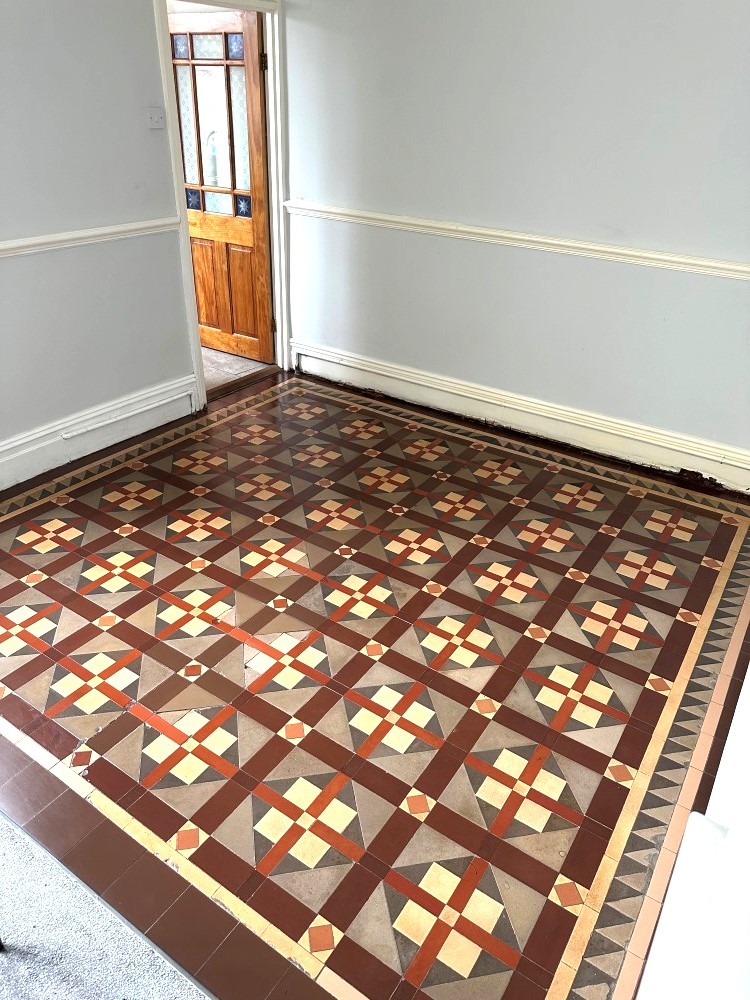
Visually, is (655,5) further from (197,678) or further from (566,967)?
(566,967)

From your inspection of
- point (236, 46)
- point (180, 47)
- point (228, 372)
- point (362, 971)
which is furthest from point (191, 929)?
point (180, 47)

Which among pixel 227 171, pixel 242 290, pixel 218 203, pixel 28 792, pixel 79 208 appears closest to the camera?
pixel 28 792

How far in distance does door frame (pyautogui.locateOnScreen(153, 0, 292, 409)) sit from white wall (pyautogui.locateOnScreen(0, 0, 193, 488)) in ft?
0.17

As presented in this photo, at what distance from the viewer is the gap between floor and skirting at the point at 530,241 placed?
3.47 meters

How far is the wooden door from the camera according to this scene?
4.40 m

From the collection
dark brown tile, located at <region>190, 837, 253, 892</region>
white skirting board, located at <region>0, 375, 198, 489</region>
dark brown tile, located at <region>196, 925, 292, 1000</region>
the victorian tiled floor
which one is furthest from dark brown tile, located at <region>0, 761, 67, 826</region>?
white skirting board, located at <region>0, 375, 198, 489</region>

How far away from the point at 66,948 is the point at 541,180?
3.65m

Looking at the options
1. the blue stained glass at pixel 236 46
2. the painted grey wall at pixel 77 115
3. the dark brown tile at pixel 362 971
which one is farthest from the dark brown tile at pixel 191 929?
the blue stained glass at pixel 236 46

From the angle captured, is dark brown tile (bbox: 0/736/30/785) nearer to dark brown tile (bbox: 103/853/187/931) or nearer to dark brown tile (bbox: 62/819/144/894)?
dark brown tile (bbox: 62/819/144/894)

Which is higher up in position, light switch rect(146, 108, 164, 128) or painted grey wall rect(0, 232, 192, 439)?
light switch rect(146, 108, 164, 128)

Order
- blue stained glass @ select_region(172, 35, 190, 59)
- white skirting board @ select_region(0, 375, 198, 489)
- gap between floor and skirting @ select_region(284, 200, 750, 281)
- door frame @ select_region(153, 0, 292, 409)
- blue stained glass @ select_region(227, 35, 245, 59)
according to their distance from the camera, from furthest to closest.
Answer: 1. blue stained glass @ select_region(172, 35, 190, 59)
2. blue stained glass @ select_region(227, 35, 245, 59)
3. door frame @ select_region(153, 0, 292, 409)
4. white skirting board @ select_region(0, 375, 198, 489)
5. gap between floor and skirting @ select_region(284, 200, 750, 281)

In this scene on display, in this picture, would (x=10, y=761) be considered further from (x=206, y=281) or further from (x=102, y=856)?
(x=206, y=281)

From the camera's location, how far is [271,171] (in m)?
4.62

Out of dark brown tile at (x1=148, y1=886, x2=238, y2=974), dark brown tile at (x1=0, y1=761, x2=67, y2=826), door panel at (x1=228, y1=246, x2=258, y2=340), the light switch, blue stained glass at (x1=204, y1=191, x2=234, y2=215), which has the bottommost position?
dark brown tile at (x1=148, y1=886, x2=238, y2=974)
